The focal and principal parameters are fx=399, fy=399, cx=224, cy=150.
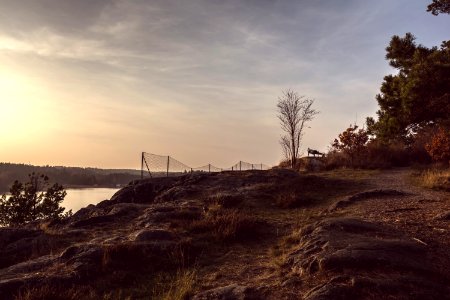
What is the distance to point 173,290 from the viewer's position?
21.6 ft

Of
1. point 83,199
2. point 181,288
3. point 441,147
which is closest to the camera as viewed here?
point 181,288

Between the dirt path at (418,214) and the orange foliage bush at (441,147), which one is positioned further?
the orange foliage bush at (441,147)

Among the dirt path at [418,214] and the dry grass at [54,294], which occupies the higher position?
the dirt path at [418,214]

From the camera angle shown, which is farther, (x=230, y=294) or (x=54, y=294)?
(x=54, y=294)

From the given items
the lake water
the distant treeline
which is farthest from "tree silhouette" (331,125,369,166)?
the distant treeline

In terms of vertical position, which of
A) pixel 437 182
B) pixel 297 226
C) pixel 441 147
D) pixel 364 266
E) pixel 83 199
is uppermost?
pixel 441 147

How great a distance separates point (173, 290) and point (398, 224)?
517 cm

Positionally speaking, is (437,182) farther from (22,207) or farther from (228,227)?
(22,207)

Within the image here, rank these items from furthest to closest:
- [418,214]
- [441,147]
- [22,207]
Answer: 1. [22,207]
2. [441,147]
3. [418,214]

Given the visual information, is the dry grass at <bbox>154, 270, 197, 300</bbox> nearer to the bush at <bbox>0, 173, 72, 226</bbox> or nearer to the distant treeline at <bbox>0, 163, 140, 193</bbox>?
the bush at <bbox>0, 173, 72, 226</bbox>

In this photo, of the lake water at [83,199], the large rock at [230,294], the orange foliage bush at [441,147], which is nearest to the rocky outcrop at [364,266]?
the large rock at [230,294]

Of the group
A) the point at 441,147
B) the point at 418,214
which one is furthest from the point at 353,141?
the point at 418,214

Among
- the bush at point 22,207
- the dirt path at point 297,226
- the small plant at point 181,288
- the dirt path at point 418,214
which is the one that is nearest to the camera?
the small plant at point 181,288

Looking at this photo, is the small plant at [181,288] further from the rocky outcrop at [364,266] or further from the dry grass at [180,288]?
the rocky outcrop at [364,266]
